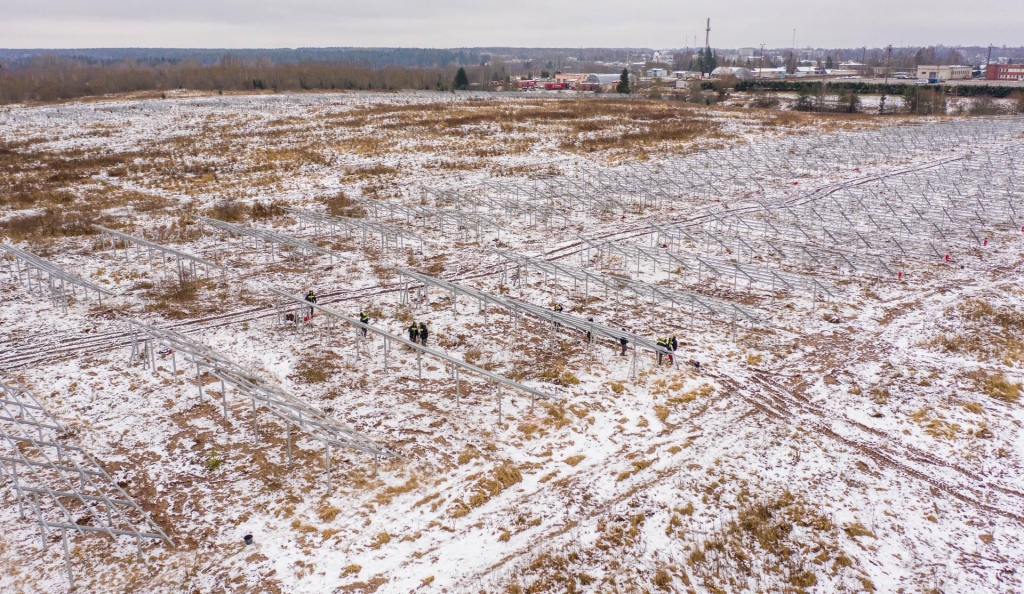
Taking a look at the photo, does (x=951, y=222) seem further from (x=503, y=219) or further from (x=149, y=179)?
(x=149, y=179)

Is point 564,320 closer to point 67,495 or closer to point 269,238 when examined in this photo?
point 67,495

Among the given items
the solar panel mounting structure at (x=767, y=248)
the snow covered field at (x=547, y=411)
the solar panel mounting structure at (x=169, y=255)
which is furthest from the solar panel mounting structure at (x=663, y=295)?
the solar panel mounting structure at (x=169, y=255)

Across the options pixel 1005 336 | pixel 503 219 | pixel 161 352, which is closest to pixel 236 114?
pixel 503 219

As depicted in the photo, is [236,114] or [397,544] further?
[236,114]

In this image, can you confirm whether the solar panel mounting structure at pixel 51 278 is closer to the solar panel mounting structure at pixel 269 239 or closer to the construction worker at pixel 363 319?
the solar panel mounting structure at pixel 269 239

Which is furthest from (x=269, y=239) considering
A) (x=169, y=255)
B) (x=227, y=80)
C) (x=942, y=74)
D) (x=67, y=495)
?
(x=942, y=74)

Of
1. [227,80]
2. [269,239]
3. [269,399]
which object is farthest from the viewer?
[227,80]
